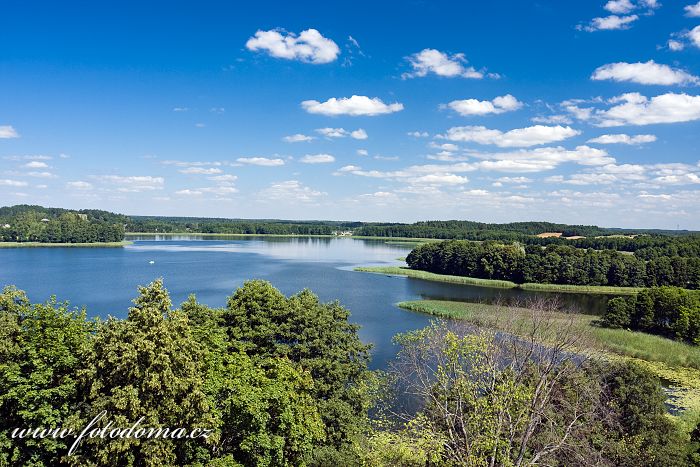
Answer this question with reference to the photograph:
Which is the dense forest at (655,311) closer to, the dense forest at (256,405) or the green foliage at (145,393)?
the dense forest at (256,405)

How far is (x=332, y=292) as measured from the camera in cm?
6619

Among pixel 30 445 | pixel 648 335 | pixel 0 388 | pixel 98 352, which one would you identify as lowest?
pixel 648 335

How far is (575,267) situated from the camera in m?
81.9

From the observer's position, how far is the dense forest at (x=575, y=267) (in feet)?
258

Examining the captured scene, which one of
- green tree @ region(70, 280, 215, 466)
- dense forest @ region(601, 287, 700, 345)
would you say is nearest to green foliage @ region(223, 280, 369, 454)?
green tree @ region(70, 280, 215, 466)

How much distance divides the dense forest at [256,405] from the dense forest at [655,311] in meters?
27.3

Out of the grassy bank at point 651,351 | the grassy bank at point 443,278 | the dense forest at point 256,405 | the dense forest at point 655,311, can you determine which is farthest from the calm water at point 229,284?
the dense forest at point 256,405

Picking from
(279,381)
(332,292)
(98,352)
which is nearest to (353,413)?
(279,381)

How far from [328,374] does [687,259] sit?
79212 millimetres

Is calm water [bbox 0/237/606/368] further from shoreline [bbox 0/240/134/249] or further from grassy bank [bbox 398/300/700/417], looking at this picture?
shoreline [bbox 0/240/134/249]

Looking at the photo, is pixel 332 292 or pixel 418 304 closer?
pixel 418 304

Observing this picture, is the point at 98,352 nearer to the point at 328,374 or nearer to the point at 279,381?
the point at 279,381

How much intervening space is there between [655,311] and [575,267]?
35.2 meters

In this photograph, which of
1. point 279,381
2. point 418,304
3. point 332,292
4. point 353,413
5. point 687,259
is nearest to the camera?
point 279,381
